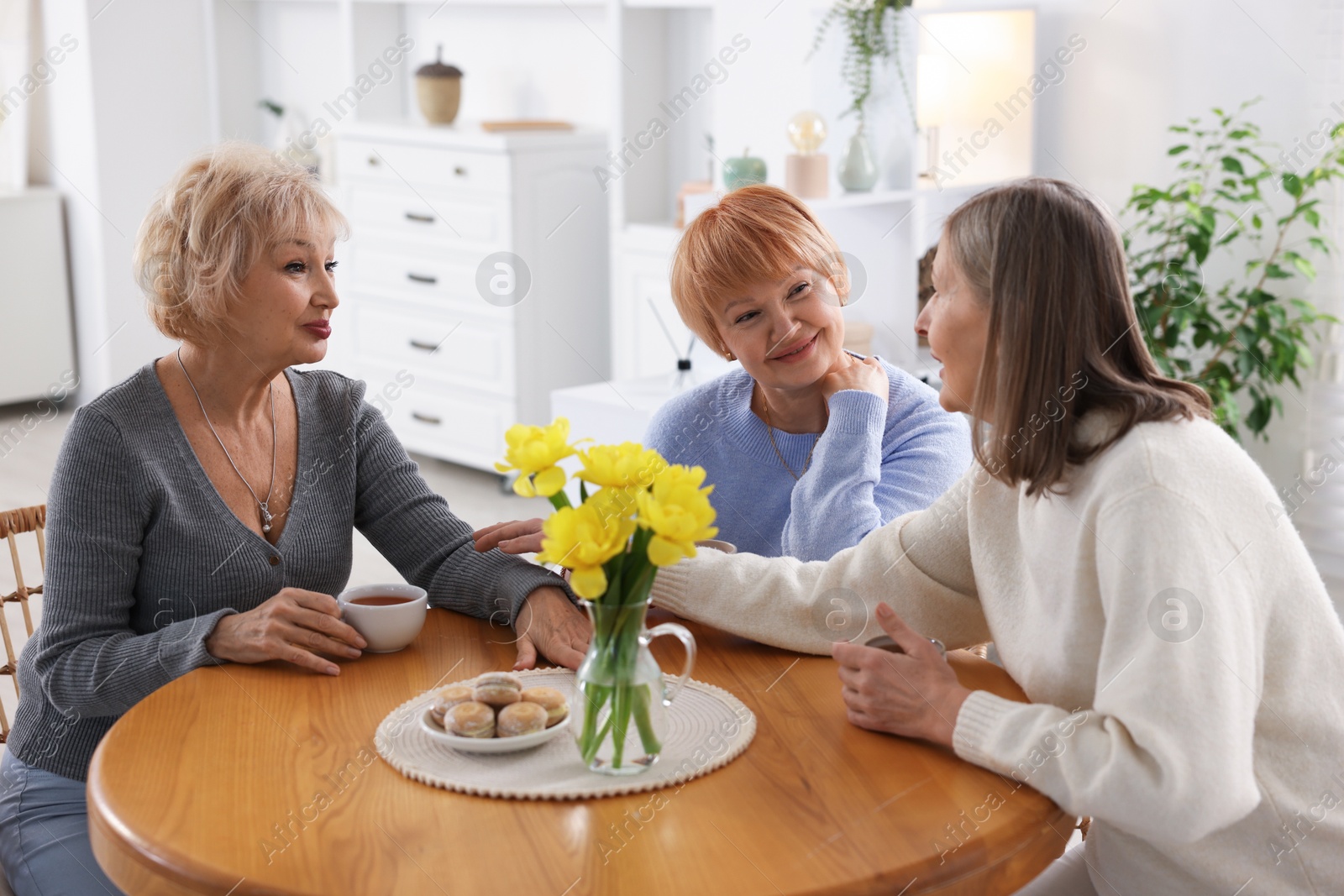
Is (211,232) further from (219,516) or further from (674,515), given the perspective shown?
(674,515)

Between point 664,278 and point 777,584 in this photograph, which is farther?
point 664,278

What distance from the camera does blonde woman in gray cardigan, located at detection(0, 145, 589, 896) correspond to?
5.02 ft

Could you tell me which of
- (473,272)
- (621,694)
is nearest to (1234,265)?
(473,272)

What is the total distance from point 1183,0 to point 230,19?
4.58 m

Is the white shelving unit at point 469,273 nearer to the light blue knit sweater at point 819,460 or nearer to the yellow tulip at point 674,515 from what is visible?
the light blue knit sweater at point 819,460

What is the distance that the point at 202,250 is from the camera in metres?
1.72

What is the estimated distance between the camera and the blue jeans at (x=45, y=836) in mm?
1478

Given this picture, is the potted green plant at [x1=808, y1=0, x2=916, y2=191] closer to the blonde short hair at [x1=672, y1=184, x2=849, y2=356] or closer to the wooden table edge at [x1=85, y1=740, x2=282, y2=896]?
the blonde short hair at [x1=672, y1=184, x2=849, y2=356]

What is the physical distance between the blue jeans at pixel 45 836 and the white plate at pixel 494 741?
1.61 ft

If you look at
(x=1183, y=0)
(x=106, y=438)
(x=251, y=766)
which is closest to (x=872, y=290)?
(x=1183, y=0)

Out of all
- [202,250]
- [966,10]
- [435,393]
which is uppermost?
[966,10]

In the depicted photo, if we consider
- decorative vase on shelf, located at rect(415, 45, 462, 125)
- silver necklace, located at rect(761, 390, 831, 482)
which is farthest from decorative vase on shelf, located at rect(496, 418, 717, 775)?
decorative vase on shelf, located at rect(415, 45, 462, 125)

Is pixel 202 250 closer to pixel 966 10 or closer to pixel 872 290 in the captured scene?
pixel 872 290

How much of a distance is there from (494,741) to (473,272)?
377 cm
